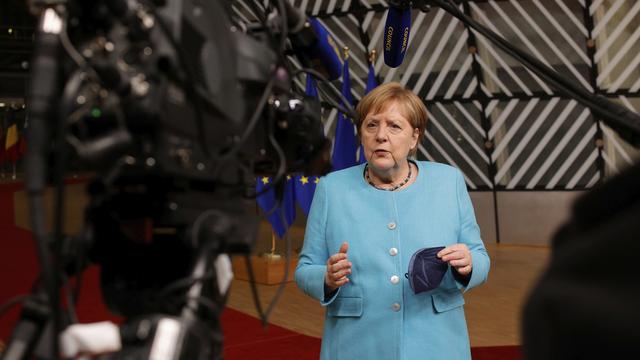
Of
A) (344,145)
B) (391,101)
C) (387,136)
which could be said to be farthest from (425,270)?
(344,145)

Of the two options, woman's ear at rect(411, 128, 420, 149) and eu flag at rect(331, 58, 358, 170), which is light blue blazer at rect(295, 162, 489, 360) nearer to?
woman's ear at rect(411, 128, 420, 149)

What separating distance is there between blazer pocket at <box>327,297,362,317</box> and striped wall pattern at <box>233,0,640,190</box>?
7488mm

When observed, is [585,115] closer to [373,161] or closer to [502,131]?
[502,131]

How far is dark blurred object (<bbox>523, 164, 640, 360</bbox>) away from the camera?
43cm

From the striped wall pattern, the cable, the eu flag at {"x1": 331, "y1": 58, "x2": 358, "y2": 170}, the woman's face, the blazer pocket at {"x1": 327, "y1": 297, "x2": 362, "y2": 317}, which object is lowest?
the blazer pocket at {"x1": 327, "y1": 297, "x2": 362, "y2": 317}

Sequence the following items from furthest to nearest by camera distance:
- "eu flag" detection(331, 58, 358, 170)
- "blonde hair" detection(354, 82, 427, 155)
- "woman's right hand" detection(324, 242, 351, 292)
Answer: "eu flag" detection(331, 58, 358, 170) < "blonde hair" detection(354, 82, 427, 155) < "woman's right hand" detection(324, 242, 351, 292)

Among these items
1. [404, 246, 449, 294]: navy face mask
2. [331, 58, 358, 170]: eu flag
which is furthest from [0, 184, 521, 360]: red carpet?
[404, 246, 449, 294]: navy face mask

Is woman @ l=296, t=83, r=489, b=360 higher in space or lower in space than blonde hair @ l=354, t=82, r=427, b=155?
lower

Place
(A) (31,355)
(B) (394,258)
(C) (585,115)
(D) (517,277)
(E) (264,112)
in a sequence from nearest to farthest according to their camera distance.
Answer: (A) (31,355)
(E) (264,112)
(B) (394,258)
(D) (517,277)
(C) (585,115)

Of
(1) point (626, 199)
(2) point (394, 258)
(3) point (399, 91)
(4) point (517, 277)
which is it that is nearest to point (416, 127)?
(3) point (399, 91)

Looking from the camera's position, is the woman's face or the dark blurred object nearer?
the dark blurred object

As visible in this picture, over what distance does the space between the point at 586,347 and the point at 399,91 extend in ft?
6.68

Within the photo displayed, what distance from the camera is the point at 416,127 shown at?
245 centimetres

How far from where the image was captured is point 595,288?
44 cm
